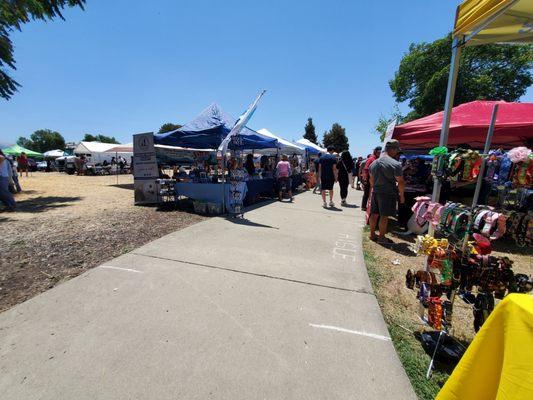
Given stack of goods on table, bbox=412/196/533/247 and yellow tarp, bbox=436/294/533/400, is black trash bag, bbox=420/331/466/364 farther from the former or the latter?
yellow tarp, bbox=436/294/533/400

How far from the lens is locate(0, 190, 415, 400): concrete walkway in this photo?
Answer: 1.93 meters

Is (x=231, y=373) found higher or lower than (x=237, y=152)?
lower

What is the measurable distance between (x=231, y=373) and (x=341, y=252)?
324 cm

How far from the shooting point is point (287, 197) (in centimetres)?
1201

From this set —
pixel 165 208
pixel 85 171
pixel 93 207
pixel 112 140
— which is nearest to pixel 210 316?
pixel 165 208

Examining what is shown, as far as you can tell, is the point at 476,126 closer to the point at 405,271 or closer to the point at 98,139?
the point at 405,271

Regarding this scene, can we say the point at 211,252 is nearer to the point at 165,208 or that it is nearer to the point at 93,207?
the point at 165,208

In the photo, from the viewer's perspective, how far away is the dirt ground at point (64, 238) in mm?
3557

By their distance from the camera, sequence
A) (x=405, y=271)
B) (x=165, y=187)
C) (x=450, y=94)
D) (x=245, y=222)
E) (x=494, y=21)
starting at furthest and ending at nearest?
(x=165, y=187)
(x=245, y=222)
(x=405, y=271)
(x=450, y=94)
(x=494, y=21)

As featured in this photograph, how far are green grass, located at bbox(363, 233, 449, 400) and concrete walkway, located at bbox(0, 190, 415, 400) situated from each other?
84 mm

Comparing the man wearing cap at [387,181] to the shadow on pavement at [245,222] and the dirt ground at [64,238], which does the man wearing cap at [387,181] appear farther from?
the dirt ground at [64,238]

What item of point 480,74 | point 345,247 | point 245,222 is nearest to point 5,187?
point 245,222

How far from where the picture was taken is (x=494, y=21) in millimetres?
2342

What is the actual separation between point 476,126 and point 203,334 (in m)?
6.43
